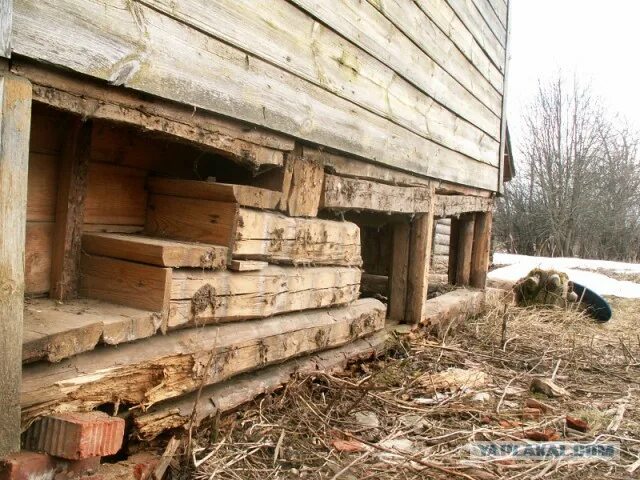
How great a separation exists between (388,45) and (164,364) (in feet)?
8.21

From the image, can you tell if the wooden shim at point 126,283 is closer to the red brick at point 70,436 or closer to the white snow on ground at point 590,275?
the red brick at point 70,436

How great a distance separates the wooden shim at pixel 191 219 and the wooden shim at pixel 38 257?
1.68ft

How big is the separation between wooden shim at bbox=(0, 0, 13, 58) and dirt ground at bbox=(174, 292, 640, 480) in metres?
1.52

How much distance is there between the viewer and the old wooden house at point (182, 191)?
5.65 feet

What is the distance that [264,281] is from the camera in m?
2.73

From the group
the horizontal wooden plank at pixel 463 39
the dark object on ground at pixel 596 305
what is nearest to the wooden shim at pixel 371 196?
the horizontal wooden plank at pixel 463 39

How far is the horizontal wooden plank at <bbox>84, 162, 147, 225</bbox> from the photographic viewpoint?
240 cm

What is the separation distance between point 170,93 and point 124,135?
0.50 m

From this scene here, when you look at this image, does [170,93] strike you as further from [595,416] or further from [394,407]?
[595,416]

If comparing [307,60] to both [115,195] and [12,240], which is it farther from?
[12,240]

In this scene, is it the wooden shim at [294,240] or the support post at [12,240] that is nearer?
the support post at [12,240]

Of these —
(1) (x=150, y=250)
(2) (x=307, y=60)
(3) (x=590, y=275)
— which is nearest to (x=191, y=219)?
(1) (x=150, y=250)

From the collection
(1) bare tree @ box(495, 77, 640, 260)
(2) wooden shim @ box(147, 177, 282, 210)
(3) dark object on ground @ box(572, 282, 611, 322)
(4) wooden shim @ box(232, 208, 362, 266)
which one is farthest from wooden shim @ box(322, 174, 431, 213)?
(1) bare tree @ box(495, 77, 640, 260)

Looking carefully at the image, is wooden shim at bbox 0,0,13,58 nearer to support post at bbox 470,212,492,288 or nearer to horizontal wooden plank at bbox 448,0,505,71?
horizontal wooden plank at bbox 448,0,505,71
